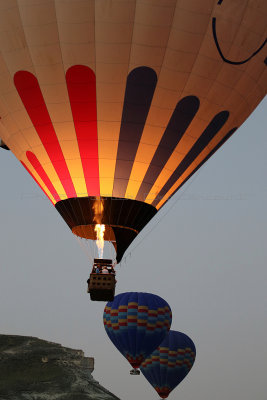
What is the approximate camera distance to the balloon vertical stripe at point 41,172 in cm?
1897

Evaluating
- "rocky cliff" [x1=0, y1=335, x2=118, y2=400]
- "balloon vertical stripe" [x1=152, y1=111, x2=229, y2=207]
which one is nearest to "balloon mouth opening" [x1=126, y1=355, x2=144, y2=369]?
"balloon vertical stripe" [x1=152, y1=111, x2=229, y2=207]

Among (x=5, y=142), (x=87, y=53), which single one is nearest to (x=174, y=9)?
(x=87, y=53)

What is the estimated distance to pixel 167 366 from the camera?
35688 mm

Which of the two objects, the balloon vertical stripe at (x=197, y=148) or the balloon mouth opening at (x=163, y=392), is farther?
the balloon mouth opening at (x=163, y=392)

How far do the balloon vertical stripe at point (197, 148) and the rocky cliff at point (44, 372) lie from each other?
39893mm

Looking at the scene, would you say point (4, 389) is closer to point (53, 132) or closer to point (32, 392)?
point (32, 392)

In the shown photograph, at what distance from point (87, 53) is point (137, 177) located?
352 cm

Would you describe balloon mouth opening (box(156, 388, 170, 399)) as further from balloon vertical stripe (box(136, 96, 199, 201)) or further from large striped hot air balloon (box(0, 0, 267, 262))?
balloon vertical stripe (box(136, 96, 199, 201))

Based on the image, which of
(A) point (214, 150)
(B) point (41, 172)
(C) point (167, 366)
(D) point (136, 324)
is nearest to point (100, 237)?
(B) point (41, 172)

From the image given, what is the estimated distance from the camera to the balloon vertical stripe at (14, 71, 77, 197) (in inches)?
693

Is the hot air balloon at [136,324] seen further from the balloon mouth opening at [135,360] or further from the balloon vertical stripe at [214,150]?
the balloon vertical stripe at [214,150]

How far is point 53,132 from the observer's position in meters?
18.2

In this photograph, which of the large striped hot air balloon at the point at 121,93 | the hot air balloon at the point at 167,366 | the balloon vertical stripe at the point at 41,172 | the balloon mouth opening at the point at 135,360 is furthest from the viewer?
the hot air balloon at the point at 167,366

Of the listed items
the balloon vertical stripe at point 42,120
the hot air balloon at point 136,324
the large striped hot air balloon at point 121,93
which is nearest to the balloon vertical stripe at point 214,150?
the large striped hot air balloon at point 121,93
